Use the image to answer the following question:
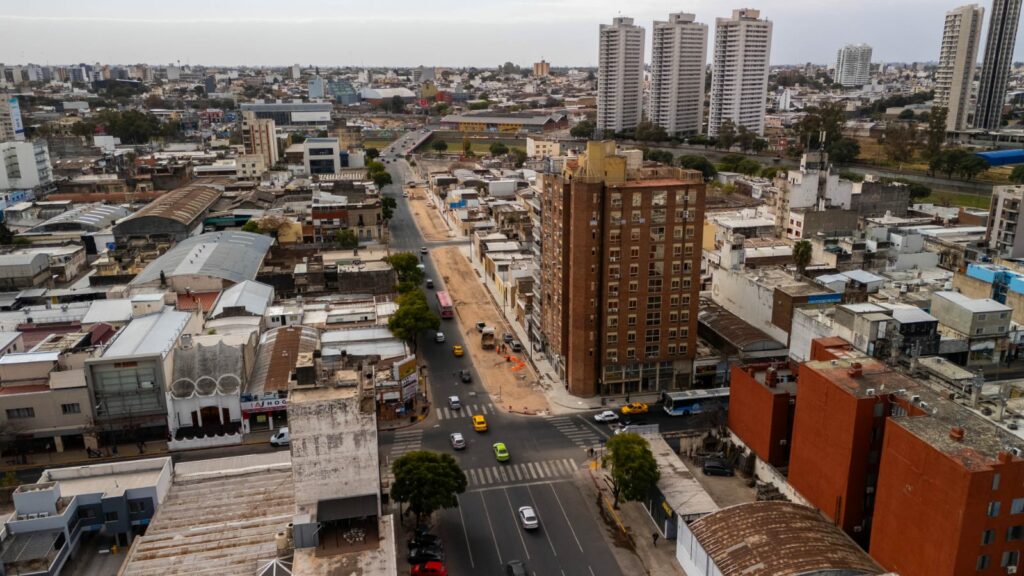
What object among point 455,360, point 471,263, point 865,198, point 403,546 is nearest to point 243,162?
point 471,263

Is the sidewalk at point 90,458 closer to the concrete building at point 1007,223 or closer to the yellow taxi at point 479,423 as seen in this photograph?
the yellow taxi at point 479,423

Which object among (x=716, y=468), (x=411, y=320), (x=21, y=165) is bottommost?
(x=716, y=468)

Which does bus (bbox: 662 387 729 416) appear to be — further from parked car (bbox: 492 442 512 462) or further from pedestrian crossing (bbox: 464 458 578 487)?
parked car (bbox: 492 442 512 462)

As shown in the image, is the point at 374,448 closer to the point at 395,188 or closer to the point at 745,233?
Answer: the point at 745,233

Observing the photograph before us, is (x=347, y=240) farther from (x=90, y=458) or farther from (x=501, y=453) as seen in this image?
(x=501, y=453)

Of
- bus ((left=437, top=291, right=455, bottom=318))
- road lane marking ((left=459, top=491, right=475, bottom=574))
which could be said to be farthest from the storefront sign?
bus ((left=437, top=291, right=455, bottom=318))

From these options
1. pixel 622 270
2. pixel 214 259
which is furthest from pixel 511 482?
pixel 214 259
